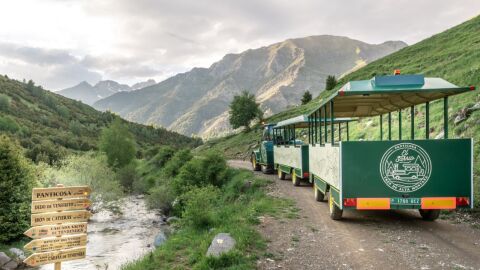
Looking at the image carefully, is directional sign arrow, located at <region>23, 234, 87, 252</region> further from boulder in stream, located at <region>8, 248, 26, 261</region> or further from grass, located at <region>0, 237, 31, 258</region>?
grass, located at <region>0, 237, 31, 258</region>

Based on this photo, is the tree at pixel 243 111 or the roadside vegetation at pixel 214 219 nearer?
the roadside vegetation at pixel 214 219

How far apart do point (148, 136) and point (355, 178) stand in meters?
169

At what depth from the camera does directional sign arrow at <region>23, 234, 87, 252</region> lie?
745 cm

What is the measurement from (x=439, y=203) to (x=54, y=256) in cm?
1007

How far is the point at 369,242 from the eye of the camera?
385 inches

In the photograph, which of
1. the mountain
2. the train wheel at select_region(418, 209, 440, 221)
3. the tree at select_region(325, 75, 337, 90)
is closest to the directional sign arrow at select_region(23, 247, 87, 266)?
the train wheel at select_region(418, 209, 440, 221)

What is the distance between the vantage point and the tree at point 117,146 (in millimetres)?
69500

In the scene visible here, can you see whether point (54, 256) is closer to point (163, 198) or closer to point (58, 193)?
point (58, 193)

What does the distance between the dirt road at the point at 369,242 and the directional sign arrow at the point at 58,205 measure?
4.19 m

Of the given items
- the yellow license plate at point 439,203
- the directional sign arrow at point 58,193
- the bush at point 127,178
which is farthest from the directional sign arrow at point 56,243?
the bush at point 127,178

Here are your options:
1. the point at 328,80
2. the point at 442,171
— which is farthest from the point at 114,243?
the point at 328,80

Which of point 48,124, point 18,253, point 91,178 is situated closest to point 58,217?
point 18,253

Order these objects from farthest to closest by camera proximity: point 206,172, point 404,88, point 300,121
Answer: point 206,172 → point 300,121 → point 404,88

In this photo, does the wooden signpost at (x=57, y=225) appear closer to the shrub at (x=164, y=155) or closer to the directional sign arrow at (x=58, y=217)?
the directional sign arrow at (x=58, y=217)
